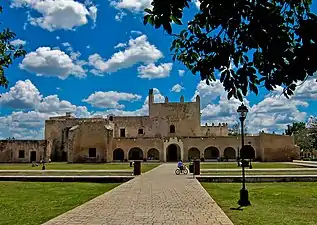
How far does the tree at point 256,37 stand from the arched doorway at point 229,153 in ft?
168

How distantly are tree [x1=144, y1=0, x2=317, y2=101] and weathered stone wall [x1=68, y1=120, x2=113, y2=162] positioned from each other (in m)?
49.6

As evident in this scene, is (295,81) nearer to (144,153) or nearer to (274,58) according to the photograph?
(274,58)

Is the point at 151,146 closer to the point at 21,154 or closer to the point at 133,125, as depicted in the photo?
the point at 133,125

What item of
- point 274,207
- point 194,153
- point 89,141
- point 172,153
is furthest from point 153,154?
point 274,207

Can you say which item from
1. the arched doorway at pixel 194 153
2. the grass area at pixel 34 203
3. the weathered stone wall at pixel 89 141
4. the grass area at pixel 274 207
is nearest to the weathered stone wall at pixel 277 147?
the arched doorway at pixel 194 153

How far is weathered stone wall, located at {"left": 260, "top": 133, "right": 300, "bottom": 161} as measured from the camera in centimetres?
5075

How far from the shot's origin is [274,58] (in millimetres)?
3230

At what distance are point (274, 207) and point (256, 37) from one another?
8.88 meters

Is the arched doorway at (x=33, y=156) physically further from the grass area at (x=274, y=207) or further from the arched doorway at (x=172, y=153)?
the grass area at (x=274, y=207)

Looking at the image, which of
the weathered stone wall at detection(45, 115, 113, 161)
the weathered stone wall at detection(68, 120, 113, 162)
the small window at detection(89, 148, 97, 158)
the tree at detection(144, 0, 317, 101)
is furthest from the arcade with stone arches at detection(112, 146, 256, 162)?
the tree at detection(144, 0, 317, 101)

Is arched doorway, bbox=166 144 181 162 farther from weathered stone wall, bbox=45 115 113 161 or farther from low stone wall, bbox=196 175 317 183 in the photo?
low stone wall, bbox=196 175 317 183

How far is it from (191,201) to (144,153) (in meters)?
41.2

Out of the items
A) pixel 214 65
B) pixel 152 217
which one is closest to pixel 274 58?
pixel 214 65

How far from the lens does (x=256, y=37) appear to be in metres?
3.23
